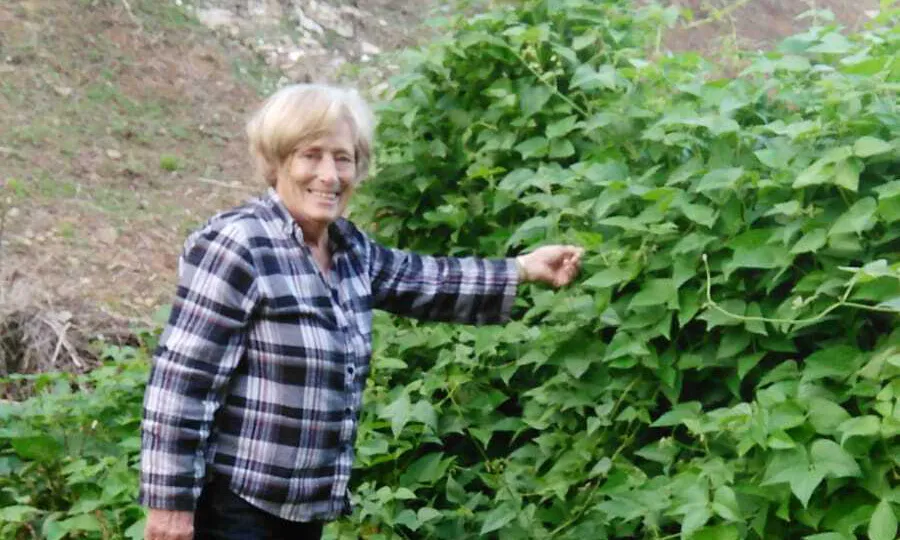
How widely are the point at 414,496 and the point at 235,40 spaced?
609 cm

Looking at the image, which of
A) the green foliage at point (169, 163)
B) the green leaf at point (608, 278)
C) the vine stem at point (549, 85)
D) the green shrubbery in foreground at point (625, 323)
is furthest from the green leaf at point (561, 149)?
the green foliage at point (169, 163)

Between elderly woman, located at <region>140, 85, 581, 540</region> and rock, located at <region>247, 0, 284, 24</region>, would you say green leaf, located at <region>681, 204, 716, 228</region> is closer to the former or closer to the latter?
elderly woman, located at <region>140, 85, 581, 540</region>

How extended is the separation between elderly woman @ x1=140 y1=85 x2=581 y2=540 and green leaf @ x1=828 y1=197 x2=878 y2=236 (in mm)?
1120

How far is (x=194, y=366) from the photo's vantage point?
109 inches

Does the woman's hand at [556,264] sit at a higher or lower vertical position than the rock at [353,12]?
lower

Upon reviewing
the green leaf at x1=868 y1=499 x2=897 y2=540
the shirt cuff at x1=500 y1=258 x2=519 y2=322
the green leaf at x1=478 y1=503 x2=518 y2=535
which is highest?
the shirt cuff at x1=500 y1=258 x2=519 y2=322

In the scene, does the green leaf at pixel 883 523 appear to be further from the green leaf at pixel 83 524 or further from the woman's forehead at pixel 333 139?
the green leaf at pixel 83 524

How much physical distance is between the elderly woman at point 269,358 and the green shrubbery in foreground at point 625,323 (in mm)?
821

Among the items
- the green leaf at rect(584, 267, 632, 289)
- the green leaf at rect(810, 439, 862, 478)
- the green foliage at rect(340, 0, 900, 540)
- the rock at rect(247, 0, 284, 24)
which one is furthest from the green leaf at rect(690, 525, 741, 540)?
the rock at rect(247, 0, 284, 24)

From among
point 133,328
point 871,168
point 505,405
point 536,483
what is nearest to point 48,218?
point 133,328

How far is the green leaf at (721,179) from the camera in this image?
3.24 m

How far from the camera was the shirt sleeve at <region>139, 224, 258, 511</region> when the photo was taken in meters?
2.76

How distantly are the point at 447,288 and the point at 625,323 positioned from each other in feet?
1.61

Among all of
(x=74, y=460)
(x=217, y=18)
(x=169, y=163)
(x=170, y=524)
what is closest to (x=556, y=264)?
(x=170, y=524)
